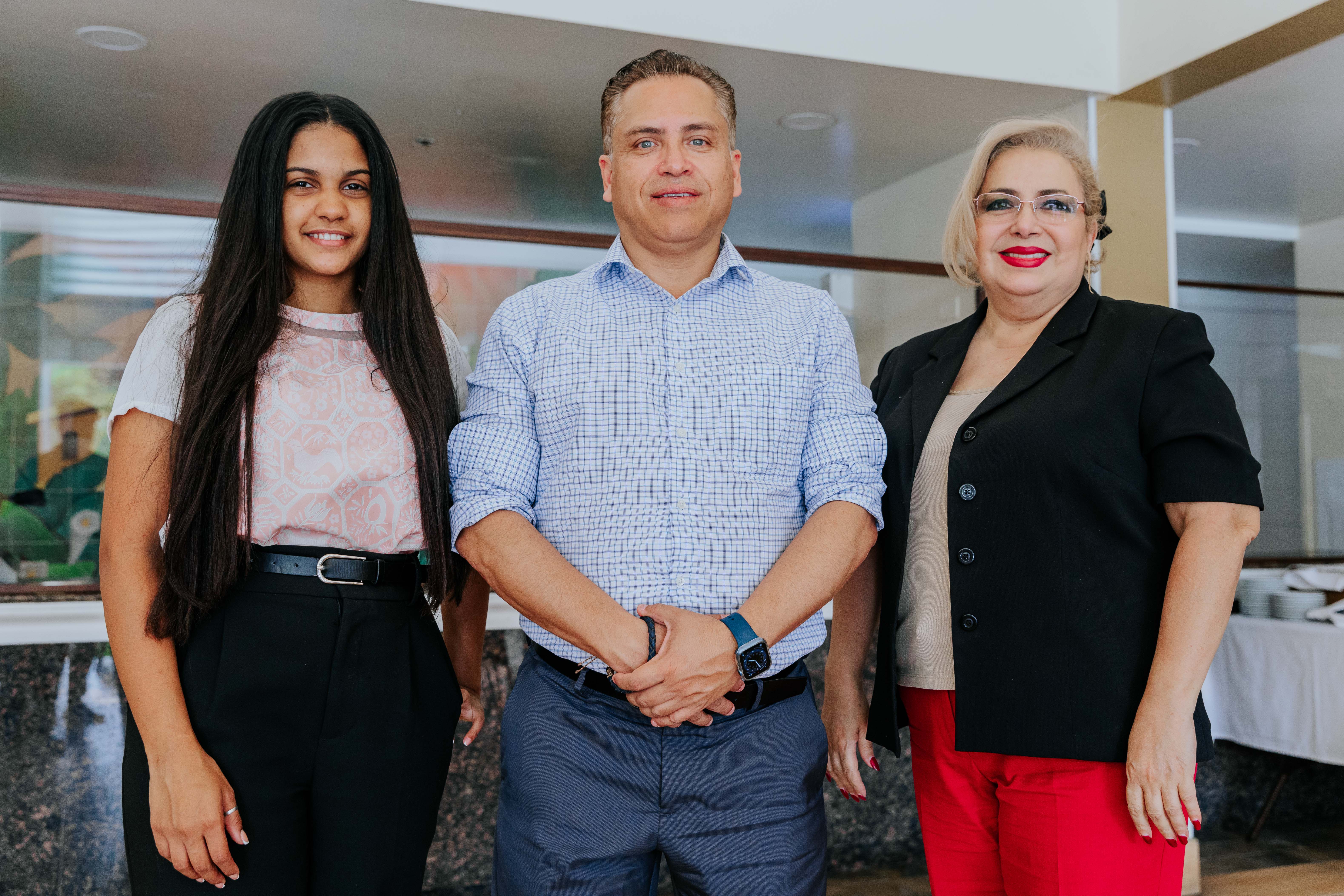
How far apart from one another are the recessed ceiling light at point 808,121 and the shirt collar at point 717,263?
8.51 ft

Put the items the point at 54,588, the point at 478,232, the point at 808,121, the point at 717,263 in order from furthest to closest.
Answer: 1. the point at 808,121
2. the point at 478,232
3. the point at 54,588
4. the point at 717,263

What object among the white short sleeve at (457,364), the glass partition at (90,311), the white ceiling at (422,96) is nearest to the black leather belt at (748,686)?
the white short sleeve at (457,364)

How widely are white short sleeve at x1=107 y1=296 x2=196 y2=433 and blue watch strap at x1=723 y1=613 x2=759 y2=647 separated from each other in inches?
33.0

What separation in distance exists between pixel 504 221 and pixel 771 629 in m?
5.26

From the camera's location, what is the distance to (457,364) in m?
1.85

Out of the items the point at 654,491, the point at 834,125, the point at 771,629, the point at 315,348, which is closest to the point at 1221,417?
the point at 771,629

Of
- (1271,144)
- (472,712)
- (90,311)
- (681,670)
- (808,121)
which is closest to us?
(681,670)

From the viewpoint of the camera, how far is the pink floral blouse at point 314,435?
1.49 m

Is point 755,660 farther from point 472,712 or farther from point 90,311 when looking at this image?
point 90,311

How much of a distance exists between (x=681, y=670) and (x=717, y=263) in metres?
0.69

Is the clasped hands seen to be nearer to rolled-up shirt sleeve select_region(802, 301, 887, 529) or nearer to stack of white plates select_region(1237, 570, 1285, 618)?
rolled-up shirt sleeve select_region(802, 301, 887, 529)

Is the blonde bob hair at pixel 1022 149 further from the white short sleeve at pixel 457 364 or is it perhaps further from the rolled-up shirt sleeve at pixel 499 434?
the white short sleeve at pixel 457 364

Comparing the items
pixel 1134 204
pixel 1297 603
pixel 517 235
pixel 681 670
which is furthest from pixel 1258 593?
pixel 681 670

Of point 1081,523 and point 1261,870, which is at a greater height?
point 1081,523
